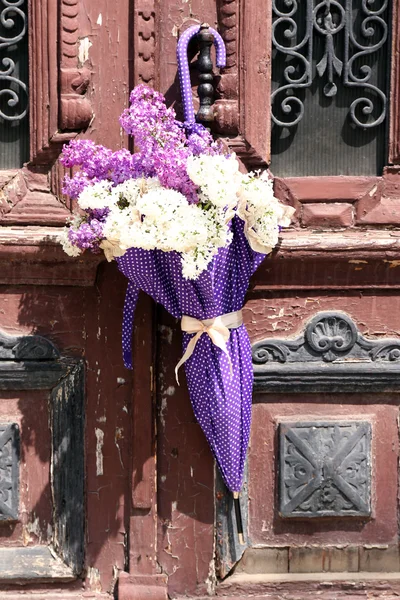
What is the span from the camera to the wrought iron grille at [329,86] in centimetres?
293

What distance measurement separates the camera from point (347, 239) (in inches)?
113

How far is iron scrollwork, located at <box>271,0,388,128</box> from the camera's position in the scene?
2.92m

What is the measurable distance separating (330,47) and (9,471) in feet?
6.15

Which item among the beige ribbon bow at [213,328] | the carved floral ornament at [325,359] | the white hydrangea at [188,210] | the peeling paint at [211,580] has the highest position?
the white hydrangea at [188,210]

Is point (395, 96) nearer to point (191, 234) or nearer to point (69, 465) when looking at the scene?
point (191, 234)

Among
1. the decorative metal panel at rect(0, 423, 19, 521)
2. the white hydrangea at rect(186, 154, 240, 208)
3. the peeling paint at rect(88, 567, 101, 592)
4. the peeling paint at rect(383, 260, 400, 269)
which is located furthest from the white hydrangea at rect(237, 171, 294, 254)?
the peeling paint at rect(88, 567, 101, 592)

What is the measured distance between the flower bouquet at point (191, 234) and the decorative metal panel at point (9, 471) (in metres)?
0.50

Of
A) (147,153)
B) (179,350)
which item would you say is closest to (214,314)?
(179,350)

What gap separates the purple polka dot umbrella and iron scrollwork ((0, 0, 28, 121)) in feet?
1.98

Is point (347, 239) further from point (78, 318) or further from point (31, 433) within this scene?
point (31, 433)

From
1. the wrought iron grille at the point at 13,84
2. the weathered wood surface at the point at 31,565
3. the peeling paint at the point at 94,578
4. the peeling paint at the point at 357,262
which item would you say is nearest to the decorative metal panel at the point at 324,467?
the peeling paint at the point at 357,262

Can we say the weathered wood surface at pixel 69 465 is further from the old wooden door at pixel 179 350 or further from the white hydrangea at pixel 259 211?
the white hydrangea at pixel 259 211

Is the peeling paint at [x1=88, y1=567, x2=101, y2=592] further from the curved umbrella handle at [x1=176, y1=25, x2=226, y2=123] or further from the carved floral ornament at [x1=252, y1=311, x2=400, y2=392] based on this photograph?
the curved umbrella handle at [x1=176, y1=25, x2=226, y2=123]

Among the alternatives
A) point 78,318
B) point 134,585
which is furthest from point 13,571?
point 78,318
